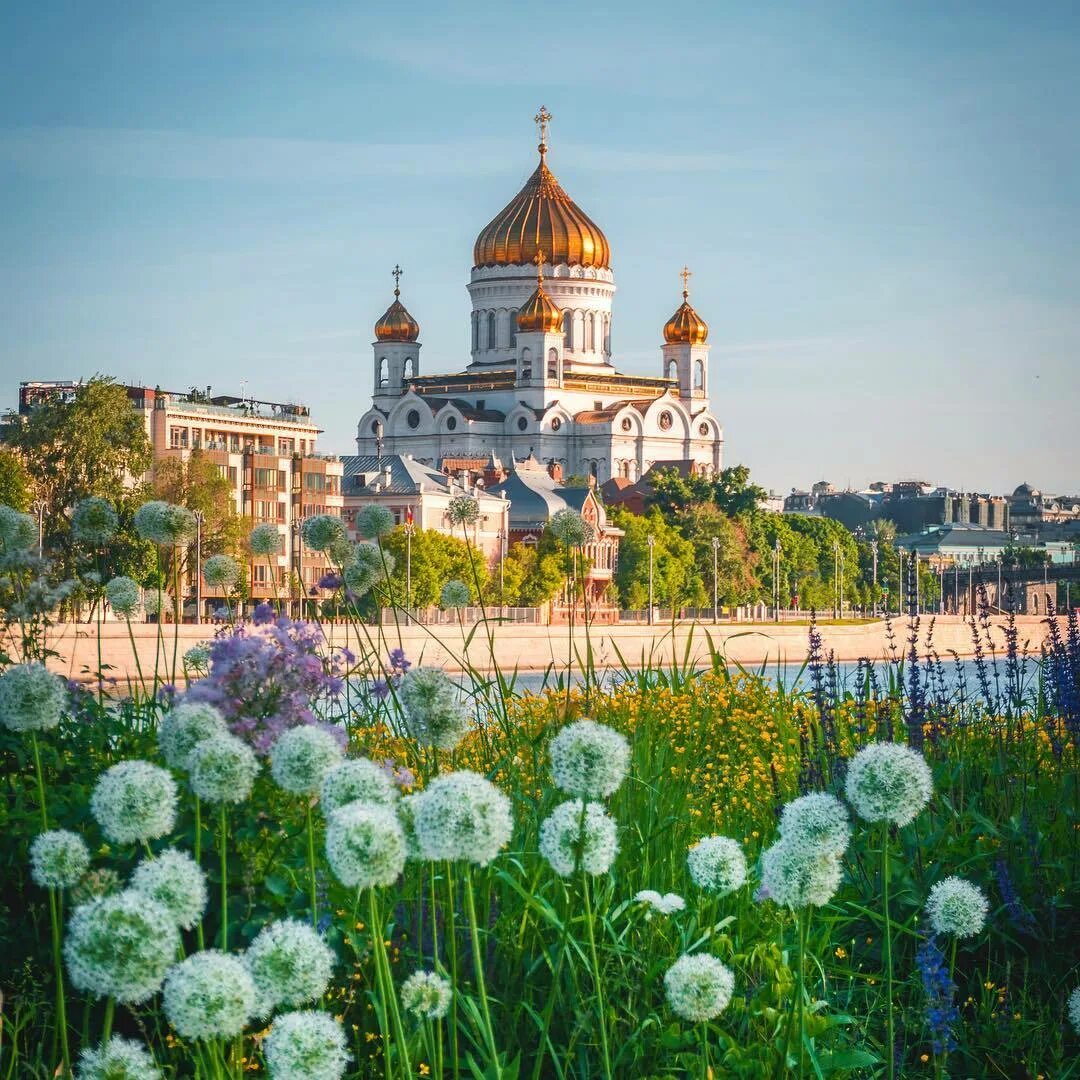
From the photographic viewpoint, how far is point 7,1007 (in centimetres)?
493

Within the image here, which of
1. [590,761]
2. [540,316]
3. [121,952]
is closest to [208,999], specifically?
[121,952]

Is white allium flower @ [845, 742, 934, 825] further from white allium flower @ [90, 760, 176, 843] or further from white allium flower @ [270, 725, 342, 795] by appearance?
white allium flower @ [90, 760, 176, 843]

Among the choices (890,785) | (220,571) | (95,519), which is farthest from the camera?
(220,571)

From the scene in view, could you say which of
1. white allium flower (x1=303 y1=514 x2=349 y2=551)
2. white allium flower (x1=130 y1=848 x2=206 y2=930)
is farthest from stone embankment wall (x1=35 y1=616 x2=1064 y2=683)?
white allium flower (x1=130 y1=848 x2=206 y2=930)

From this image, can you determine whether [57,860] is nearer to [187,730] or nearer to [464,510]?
[187,730]

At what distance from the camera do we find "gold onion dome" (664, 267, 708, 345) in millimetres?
118125

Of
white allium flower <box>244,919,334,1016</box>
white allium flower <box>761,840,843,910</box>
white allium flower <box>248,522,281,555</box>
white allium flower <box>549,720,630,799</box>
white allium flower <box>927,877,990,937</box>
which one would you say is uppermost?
white allium flower <box>248,522,281,555</box>

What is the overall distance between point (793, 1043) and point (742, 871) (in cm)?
82

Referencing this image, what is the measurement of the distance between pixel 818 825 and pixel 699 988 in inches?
14.5

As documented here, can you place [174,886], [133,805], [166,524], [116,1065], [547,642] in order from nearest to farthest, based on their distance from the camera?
[116,1065]
[174,886]
[133,805]
[166,524]
[547,642]

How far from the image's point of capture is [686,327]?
118125mm

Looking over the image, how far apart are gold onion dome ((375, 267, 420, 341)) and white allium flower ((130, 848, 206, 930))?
114 meters

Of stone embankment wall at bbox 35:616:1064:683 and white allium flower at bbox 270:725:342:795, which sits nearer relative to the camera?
white allium flower at bbox 270:725:342:795

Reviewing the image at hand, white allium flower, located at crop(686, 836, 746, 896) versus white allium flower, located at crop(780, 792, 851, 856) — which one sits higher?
white allium flower, located at crop(780, 792, 851, 856)
